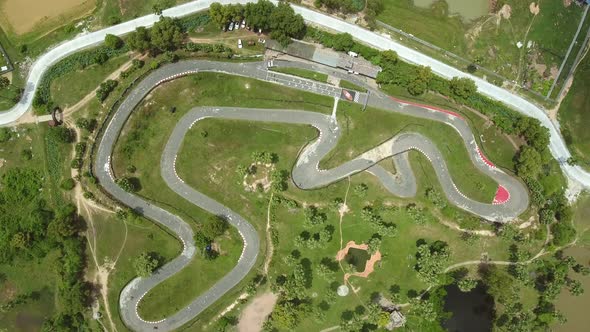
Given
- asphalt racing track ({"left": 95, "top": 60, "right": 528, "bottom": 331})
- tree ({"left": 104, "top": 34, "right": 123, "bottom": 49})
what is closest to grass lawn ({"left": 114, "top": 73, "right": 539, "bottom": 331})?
asphalt racing track ({"left": 95, "top": 60, "right": 528, "bottom": 331})

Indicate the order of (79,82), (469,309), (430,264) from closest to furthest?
(430,264) → (79,82) → (469,309)

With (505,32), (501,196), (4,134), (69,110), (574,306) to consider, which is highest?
(505,32)

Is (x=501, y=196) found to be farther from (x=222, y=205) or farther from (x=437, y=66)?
(x=222, y=205)

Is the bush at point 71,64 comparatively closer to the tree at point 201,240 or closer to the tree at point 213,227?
the tree at point 213,227

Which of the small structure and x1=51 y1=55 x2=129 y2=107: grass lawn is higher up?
x1=51 y1=55 x2=129 y2=107: grass lawn

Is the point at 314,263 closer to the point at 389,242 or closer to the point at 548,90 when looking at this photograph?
the point at 389,242

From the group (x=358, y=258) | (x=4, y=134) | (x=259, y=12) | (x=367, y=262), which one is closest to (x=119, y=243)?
(x=4, y=134)

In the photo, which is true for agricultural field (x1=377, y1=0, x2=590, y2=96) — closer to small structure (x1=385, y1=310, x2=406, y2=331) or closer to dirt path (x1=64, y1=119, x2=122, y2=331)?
small structure (x1=385, y1=310, x2=406, y2=331)
